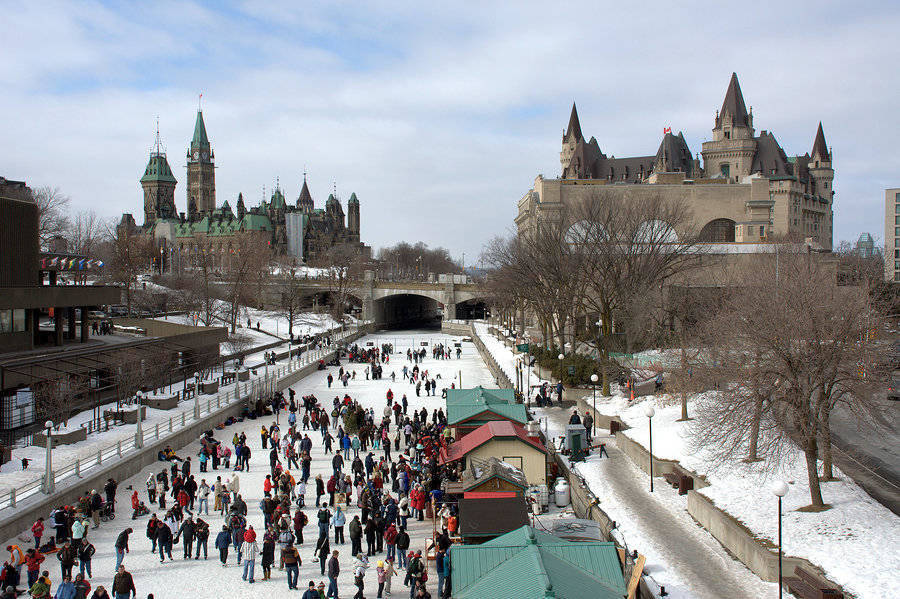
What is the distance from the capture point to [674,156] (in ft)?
327

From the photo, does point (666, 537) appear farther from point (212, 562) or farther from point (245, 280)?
point (245, 280)

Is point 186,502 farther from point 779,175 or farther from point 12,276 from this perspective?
point 779,175

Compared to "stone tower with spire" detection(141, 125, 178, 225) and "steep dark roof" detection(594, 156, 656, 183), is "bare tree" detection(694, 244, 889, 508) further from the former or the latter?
"stone tower with spire" detection(141, 125, 178, 225)

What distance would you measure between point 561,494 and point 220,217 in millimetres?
147988

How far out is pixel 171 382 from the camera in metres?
35.4

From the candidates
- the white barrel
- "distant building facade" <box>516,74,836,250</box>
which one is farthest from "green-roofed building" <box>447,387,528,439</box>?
"distant building facade" <box>516,74,836,250</box>

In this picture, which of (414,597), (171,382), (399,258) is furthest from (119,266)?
(399,258)

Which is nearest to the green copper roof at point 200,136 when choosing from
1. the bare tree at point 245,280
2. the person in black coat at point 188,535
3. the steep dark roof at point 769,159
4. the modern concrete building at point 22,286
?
the bare tree at point 245,280

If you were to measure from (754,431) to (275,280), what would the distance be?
74.2 m

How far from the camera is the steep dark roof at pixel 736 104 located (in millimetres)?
99062

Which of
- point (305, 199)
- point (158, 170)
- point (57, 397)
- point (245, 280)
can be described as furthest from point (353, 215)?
point (57, 397)

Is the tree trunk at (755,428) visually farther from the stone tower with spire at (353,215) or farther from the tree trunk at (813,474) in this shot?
the stone tower with spire at (353,215)

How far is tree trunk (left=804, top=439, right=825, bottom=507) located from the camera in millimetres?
14258

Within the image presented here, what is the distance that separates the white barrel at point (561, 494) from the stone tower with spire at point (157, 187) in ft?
548
